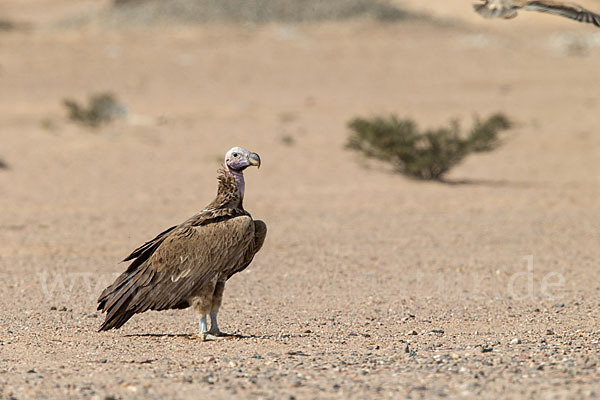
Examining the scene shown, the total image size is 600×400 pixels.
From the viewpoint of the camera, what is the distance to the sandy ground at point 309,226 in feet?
20.9

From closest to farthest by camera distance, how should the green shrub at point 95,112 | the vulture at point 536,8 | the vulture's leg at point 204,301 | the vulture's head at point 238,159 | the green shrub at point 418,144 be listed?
the vulture's leg at point 204,301 < the vulture's head at point 238,159 < the vulture at point 536,8 < the green shrub at point 418,144 < the green shrub at point 95,112

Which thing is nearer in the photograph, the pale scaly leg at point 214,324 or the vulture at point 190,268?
the vulture at point 190,268

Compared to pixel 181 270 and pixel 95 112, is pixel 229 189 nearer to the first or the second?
pixel 181 270

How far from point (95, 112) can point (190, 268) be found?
56.1ft

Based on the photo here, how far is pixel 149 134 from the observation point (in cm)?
2342

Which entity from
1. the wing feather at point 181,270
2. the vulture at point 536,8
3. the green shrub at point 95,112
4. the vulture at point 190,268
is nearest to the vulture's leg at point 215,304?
the vulture at point 190,268

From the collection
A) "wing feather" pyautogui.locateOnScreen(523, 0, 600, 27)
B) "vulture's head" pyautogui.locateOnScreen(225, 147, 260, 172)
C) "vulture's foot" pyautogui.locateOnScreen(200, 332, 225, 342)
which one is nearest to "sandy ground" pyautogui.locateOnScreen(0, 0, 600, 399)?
"vulture's foot" pyautogui.locateOnScreen(200, 332, 225, 342)

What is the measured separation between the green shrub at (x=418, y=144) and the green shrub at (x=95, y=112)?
288 inches

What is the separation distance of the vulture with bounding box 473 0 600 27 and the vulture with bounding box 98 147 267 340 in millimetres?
2400

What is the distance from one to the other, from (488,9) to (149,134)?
52.1 feet

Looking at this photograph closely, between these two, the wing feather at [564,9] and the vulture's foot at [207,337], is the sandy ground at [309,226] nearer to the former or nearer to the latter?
the vulture's foot at [207,337]

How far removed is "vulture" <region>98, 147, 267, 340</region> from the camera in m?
7.36

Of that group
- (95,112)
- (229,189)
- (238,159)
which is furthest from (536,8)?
(95,112)

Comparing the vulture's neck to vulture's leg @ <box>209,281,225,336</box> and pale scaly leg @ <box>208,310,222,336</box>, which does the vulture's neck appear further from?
pale scaly leg @ <box>208,310,222,336</box>
